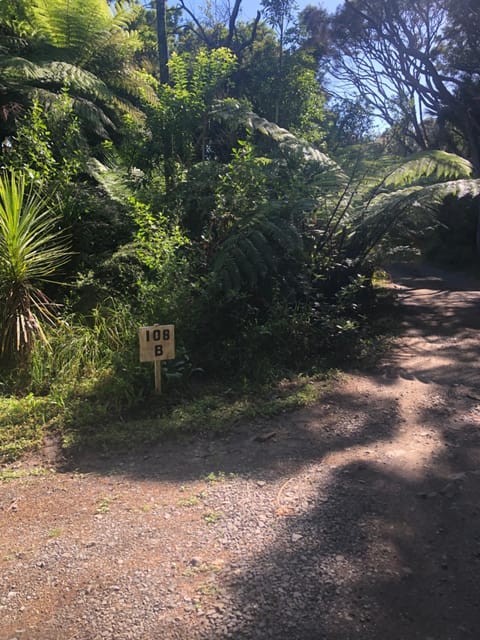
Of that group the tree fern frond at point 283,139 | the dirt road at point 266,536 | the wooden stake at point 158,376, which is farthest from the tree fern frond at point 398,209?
the wooden stake at point 158,376

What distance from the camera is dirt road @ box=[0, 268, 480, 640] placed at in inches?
89.2

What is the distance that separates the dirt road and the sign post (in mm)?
910

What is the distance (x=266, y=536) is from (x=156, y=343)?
7.31ft

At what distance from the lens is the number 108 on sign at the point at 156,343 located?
14.9 feet

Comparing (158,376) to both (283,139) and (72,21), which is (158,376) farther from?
(72,21)

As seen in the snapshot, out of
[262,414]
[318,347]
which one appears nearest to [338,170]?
[318,347]

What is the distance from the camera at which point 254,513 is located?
10.2 feet

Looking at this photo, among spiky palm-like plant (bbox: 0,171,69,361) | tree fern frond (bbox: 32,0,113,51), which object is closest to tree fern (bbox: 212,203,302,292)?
spiky palm-like plant (bbox: 0,171,69,361)

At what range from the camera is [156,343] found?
462 centimetres

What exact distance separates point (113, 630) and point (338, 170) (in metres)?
6.20

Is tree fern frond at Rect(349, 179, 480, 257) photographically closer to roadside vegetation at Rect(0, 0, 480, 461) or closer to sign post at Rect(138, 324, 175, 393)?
roadside vegetation at Rect(0, 0, 480, 461)

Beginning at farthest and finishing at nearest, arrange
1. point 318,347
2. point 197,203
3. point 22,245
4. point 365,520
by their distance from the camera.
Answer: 1. point 197,203
2. point 318,347
3. point 22,245
4. point 365,520

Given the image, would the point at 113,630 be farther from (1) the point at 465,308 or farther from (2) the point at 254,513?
(1) the point at 465,308

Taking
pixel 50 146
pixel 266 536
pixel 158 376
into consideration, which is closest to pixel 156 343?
pixel 158 376
